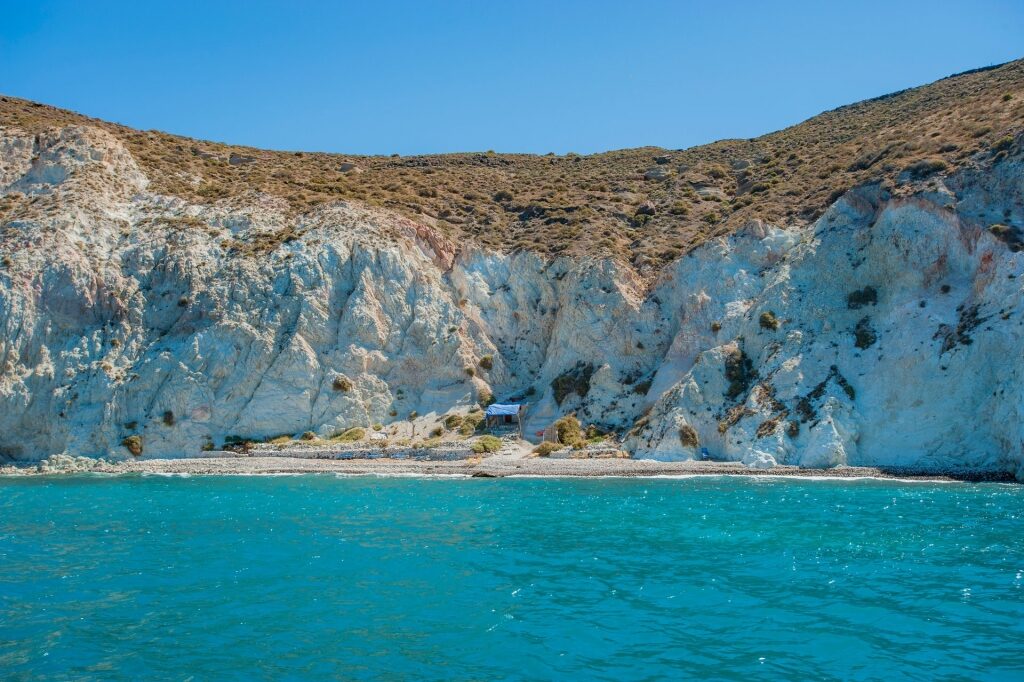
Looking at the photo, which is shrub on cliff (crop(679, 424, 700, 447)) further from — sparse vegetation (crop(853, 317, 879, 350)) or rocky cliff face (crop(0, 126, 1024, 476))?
sparse vegetation (crop(853, 317, 879, 350))

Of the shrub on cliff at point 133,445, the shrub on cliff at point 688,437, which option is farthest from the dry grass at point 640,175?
the shrub on cliff at point 133,445

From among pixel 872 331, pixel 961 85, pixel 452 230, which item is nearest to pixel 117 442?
pixel 452 230

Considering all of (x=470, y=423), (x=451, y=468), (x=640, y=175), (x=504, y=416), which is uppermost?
(x=640, y=175)

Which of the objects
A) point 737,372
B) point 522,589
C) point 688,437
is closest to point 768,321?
point 737,372

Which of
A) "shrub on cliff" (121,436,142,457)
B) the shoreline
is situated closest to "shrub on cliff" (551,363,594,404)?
the shoreline

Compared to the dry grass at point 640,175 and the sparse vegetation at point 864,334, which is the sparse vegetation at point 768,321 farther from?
the dry grass at point 640,175

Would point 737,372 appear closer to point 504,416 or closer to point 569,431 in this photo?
point 569,431

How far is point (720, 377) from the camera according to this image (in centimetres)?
4222

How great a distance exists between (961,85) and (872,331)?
36.3 meters

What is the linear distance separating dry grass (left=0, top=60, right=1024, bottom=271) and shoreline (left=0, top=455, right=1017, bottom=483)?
808 inches

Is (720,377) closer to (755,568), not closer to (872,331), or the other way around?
(872,331)

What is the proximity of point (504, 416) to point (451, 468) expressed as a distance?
27.2ft

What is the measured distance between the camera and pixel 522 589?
52.3 ft

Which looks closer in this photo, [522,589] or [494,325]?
[522,589]
